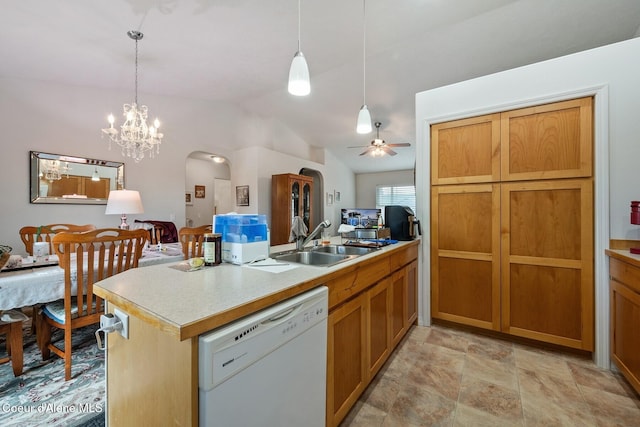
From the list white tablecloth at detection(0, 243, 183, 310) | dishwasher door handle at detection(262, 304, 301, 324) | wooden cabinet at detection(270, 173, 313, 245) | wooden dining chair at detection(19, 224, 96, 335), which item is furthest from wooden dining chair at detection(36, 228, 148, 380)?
wooden cabinet at detection(270, 173, 313, 245)

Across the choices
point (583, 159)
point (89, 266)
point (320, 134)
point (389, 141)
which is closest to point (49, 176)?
point (89, 266)

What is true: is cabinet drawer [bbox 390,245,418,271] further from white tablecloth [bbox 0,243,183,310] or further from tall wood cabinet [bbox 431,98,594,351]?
white tablecloth [bbox 0,243,183,310]

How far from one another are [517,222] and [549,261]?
36cm

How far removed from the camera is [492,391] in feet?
5.39

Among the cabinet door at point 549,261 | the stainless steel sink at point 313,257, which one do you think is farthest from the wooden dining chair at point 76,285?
the cabinet door at point 549,261

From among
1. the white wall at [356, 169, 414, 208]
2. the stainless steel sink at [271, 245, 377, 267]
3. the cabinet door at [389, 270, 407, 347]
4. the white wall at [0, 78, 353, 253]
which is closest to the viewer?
the stainless steel sink at [271, 245, 377, 267]

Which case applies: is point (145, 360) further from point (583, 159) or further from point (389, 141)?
point (389, 141)

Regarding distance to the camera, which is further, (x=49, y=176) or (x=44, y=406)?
(x=49, y=176)

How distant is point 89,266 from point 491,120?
3.18m

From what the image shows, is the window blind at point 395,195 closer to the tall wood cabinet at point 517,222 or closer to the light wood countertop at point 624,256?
the tall wood cabinet at point 517,222

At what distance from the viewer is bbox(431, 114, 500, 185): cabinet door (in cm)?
224

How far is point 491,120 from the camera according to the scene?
2.25m

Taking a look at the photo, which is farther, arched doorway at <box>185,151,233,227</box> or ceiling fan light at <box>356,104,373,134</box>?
arched doorway at <box>185,151,233,227</box>

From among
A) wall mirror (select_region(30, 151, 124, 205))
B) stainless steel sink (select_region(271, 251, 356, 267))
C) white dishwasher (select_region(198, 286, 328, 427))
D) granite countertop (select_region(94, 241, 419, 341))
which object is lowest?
white dishwasher (select_region(198, 286, 328, 427))
